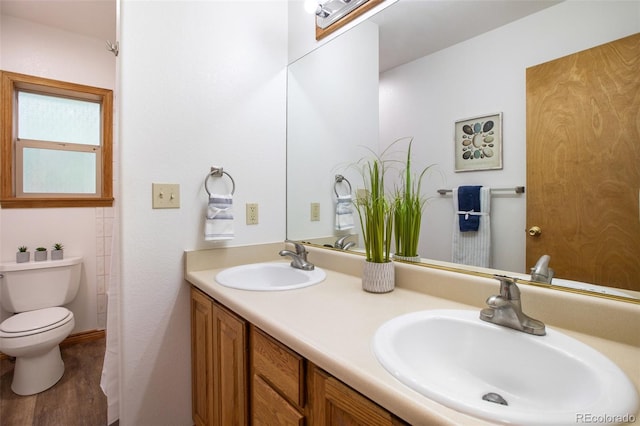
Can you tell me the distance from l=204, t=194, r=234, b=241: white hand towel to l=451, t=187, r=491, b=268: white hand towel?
1.00 meters

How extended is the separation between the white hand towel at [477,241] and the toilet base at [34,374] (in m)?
2.38

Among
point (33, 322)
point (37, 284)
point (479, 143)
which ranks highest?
point (479, 143)

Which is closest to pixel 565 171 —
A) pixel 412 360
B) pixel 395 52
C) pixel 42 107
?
pixel 412 360

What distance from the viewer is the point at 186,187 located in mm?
1415

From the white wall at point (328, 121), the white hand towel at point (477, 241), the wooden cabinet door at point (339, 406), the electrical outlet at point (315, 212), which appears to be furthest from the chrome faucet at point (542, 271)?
the electrical outlet at point (315, 212)

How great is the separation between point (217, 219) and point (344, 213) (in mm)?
616

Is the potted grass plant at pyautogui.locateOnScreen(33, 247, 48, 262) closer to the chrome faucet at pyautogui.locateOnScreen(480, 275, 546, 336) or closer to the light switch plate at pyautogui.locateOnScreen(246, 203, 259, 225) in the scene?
the light switch plate at pyautogui.locateOnScreen(246, 203, 259, 225)

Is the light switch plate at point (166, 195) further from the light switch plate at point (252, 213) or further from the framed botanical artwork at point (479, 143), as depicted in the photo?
the framed botanical artwork at point (479, 143)

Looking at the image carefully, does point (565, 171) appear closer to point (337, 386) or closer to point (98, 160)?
point (337, 386)

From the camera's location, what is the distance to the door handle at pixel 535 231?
884mm

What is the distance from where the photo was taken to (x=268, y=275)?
153 centimetres

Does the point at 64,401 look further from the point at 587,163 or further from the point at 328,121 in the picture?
the point at 587,163
